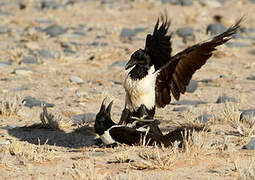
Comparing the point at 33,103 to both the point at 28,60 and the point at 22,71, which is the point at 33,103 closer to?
the point at 22,71

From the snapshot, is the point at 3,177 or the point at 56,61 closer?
the point at 3,177

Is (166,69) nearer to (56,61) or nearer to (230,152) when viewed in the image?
(230,152)

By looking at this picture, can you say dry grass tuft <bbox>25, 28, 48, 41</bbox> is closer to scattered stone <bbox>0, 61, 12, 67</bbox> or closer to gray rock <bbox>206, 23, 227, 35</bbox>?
scattered stone <bbox>0, 61, 12, 67</bbox>

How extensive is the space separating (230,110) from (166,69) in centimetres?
149

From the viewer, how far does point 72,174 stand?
4.43 m

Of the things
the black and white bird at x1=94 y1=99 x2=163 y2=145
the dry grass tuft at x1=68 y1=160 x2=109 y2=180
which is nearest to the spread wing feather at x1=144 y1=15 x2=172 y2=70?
the black and white bird at x1=94 y1=99 x2=163 y2=145

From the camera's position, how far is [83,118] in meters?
6.91

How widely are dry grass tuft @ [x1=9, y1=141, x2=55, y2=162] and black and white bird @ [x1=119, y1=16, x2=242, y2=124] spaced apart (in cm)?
95

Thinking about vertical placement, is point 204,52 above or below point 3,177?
above

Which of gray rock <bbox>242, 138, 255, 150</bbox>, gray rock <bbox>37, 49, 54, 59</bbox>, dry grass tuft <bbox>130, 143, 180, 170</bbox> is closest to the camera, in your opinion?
dry grass tuft <bbox>130, 143, 180, 170</bbox>

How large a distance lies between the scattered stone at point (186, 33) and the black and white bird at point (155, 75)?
7459mm

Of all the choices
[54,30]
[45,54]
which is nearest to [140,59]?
[45,54]

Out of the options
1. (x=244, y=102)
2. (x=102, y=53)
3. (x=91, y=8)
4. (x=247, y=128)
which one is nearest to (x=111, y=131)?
(x=247, y=128)

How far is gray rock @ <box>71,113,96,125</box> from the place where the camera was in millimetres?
6908
